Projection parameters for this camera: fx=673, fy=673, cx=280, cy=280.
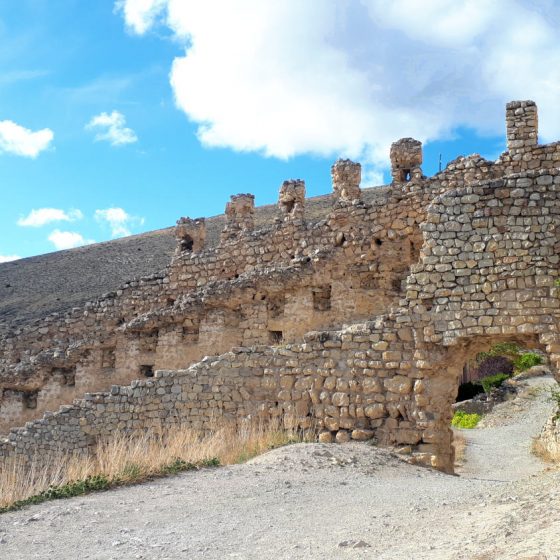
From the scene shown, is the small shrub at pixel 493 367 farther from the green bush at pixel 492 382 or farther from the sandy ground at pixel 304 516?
the sandy ground at pixel 304 516

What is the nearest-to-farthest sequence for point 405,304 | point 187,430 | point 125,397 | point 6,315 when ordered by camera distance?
1. point 405,304
2. point 187,430
3. point 125,397
4. point 6,315

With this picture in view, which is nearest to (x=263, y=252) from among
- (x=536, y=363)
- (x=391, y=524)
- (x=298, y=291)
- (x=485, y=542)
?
(x=298, y=291)

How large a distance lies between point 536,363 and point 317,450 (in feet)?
80.4

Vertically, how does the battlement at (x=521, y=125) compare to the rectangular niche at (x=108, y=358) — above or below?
above

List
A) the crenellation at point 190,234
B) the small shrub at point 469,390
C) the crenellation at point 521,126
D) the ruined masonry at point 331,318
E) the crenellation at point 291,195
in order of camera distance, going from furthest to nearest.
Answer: the small shrub at point 469,390 → the crenellation at point 190,234 → the crenellation at point 291,195 → the crenellation at point 521,126 → the ruined masonry at point 331,318

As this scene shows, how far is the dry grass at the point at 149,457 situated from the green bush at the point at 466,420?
15860 mm

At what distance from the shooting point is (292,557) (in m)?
5.31

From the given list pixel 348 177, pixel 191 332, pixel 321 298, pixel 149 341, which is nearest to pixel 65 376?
pixel 149 341

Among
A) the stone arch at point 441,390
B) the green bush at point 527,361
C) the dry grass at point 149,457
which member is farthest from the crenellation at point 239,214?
the green bush at point 527,361

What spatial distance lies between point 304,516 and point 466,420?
20.4m

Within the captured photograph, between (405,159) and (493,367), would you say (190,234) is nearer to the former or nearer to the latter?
(405,159)

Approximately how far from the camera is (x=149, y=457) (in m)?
9.09

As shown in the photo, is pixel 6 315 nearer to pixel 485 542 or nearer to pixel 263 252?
pixel 263 252

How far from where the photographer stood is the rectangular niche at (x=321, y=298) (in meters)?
13.9
